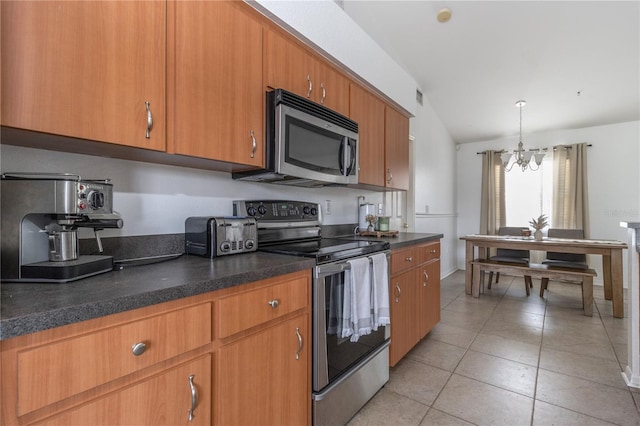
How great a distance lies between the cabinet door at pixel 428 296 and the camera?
95.5 inches

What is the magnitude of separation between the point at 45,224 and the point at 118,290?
0.38 meters

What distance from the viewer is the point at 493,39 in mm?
3154

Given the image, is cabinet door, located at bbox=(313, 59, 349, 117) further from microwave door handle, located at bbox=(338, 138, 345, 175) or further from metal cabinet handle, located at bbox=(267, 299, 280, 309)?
metal cabinet handle, located at bbox=(267, 299, 280, 309)

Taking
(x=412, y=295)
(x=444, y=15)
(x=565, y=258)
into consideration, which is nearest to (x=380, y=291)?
(x=412, y=295)

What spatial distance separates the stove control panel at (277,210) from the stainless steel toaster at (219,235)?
0.51 ft

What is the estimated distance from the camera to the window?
5.00 metres

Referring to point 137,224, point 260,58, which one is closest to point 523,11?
point 260,58

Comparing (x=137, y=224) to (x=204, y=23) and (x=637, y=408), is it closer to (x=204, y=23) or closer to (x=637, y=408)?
(x=204, y=23)

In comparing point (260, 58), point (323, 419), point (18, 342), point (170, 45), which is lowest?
point (323, 419)

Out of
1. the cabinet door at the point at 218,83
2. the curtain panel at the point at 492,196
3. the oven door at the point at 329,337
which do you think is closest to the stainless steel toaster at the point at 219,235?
the cabinet door at the point at 218,83

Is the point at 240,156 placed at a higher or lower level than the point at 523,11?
lower

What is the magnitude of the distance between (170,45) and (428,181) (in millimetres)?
4067

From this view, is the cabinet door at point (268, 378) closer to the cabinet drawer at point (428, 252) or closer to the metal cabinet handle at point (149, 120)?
the metal cabinet handle at point (149, 120)

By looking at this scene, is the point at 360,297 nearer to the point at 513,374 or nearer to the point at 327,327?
the point at 327,327
